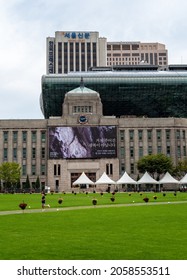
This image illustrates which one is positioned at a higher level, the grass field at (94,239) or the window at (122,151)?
the window at (122,151)

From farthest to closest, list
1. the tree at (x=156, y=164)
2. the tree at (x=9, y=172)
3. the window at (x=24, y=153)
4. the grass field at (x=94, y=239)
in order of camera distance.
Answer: the window at (x=24, y=153)
the tree at (x=9, y=172)
the tree at (x=156, y=164)
the grass field at (x=94, y=239)

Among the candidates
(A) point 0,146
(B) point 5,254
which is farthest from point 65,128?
(B) point 5,254

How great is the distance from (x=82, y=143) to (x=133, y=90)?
38.0 metres

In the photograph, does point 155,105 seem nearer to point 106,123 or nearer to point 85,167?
point 106,123

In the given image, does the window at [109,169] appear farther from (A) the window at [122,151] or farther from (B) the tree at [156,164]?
(B) the tree at [156,164]

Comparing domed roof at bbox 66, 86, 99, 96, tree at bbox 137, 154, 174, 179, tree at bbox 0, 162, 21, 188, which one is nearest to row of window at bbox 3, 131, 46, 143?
tree at bbox 0, 162, 21, 188

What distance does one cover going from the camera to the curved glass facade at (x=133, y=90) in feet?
526

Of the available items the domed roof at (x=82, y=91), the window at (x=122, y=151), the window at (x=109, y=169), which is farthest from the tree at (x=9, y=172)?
the domed roof at (x=82, y=91)

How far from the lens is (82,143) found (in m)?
132

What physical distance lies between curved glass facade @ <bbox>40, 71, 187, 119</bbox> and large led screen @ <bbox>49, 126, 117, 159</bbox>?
30.5m

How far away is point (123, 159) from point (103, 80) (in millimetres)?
37284

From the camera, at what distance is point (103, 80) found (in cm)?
16138

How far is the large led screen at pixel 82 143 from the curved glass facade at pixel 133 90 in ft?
99.9

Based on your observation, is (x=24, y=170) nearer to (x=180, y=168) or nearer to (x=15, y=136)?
(x=15, y=136)
